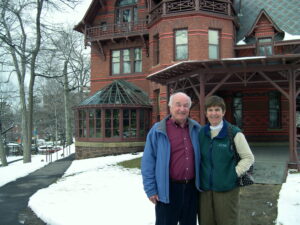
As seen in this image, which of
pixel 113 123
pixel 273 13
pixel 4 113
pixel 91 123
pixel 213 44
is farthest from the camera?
pixel 4 113

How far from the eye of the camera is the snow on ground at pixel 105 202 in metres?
6.11

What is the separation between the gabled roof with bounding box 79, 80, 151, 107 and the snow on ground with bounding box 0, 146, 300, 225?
788 centimetres

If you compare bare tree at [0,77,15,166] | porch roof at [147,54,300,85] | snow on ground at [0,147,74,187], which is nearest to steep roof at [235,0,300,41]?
porch roof at [147,54,300,85]

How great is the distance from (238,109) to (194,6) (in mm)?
5882

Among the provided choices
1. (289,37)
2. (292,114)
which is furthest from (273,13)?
(292,114)

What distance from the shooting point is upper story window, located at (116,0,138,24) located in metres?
20.4

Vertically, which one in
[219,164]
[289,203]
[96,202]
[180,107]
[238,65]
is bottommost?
[96,202]

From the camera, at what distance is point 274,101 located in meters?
16.8

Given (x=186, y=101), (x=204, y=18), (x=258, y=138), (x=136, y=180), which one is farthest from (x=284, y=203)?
(x=204, y=18)

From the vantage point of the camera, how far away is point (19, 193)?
9898 millimetres

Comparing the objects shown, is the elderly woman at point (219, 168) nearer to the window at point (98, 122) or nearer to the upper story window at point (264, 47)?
the upper story window at point (264, 47)

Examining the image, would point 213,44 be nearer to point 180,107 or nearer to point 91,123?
point 91,123

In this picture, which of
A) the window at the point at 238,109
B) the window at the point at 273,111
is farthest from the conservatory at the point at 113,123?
the window at the point at 273,111

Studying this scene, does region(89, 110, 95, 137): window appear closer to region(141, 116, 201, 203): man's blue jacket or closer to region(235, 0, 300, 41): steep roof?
region(235, 0, 300, 41): steep roof
